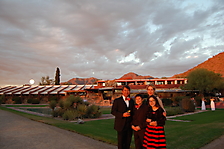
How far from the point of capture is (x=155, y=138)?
12.4ft

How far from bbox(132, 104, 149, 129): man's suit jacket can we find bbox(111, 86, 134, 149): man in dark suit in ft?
0.61

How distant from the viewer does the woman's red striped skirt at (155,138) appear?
3754 millimetres

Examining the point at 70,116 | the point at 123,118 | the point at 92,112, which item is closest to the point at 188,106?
the point at 92,112

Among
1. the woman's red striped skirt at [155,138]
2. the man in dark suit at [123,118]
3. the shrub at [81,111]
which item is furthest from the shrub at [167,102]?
the woman's red striped skirt at [155,138]

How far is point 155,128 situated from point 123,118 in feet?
2.58

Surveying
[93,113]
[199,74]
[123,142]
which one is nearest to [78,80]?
[199,74]

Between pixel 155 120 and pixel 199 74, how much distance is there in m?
32.0

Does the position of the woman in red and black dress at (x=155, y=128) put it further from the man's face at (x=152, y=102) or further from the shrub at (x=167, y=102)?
the shrub at (x=167, y=102)

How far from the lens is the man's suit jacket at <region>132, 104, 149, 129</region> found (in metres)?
3.99

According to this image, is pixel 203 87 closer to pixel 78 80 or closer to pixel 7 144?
pixel 7 144

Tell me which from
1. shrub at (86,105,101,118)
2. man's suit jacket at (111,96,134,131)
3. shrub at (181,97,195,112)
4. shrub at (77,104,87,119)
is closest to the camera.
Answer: man's suit jacket at (111,96,134,131)

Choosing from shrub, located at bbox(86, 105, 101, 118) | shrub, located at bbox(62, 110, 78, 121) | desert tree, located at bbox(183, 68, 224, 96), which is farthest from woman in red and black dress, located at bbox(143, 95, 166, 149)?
desert tree, located at bbox(183, 68, 224, 96)

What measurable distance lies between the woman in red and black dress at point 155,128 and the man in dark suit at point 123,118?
20.4 inches

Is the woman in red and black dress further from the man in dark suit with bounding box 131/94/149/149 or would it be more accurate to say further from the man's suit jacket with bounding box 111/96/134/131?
the man's suit jacket with bounding box 111/96/134/131
